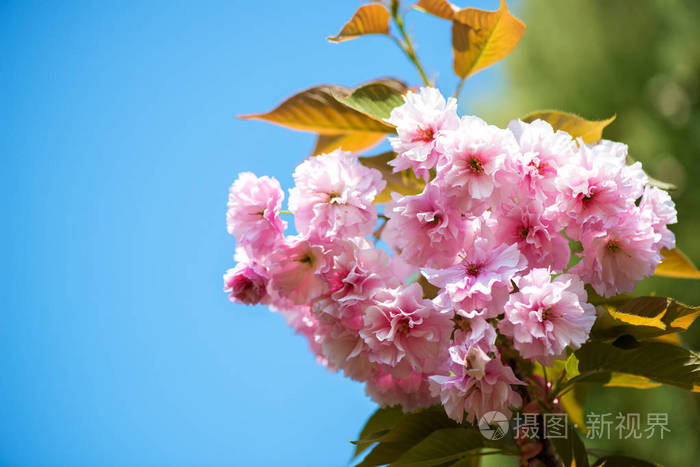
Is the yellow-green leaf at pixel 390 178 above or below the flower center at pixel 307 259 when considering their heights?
above

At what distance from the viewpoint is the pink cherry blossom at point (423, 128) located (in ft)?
1.69

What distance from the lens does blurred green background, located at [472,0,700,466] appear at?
3.92 m

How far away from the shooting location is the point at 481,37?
2.30ft

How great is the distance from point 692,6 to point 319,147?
4163 mm

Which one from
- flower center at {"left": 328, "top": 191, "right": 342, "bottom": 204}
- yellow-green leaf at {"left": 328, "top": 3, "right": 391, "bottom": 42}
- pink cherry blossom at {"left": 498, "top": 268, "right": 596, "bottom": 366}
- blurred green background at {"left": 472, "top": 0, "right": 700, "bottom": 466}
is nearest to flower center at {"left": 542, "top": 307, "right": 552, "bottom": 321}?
pink cherry blossom at {"left": 498, "top": 268, "right": 596, "bottom": 366}

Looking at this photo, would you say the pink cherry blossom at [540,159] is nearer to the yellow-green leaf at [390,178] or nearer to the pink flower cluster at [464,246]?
the pink flower cluster at [464,246]

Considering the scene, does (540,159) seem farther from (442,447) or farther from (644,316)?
(442,447)

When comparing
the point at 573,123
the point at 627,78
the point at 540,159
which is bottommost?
the point at 540,159

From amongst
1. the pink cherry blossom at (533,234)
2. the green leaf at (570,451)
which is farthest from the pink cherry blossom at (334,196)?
the green leaf at (570,451)

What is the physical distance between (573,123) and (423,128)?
21 cm

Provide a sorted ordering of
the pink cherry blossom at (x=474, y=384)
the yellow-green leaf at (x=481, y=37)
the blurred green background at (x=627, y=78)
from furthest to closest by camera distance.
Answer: the blurred green background at (x=627, y=78), the yellow-green leaf at (x=481, y=37), the pink cherry blossom at (x=474, y=384)

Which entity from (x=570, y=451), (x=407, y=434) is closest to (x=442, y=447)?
(x=407, y=434)

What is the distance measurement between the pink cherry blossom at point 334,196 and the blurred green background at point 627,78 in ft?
11.9

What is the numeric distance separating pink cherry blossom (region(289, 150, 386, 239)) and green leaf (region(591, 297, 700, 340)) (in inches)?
9.6
